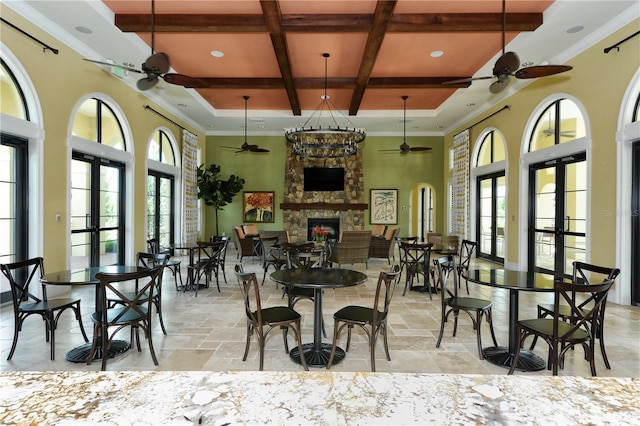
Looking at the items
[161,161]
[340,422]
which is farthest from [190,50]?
[340,422]

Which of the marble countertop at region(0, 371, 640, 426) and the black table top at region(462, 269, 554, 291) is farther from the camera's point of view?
the black table top at region(462, 269, 554, 291)

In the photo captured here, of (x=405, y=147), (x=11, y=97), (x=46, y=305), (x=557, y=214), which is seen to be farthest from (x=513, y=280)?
(x=405, y=147)

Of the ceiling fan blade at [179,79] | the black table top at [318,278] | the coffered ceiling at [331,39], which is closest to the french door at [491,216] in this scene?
the coffered ceiling at [331,39]

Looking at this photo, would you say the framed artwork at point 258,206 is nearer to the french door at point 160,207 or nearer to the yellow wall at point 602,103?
the french door at point 160,207

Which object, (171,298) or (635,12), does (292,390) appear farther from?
(635,12)

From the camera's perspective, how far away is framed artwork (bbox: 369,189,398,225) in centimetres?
1136

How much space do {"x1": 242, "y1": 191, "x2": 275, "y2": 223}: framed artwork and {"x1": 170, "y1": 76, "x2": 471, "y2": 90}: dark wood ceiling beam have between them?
4.54 meters

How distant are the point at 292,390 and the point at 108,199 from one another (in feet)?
23.3

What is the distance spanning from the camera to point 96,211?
621 centimetres

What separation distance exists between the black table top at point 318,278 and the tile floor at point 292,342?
2.33ft

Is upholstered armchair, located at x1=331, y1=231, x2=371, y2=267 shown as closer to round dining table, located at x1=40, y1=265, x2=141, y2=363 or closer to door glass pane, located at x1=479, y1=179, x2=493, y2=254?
door glass pane, located at x1=479, y1=179, x2=493, y2=254

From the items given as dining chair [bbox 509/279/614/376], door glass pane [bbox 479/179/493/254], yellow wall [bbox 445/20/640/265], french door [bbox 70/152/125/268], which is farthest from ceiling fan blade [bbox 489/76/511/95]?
french door [bbox 70/152/125/268]

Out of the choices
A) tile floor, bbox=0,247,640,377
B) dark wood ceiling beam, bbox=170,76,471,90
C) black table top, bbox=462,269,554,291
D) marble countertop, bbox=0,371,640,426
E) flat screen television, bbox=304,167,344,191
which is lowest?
tile floor, bbox=0,247,640,377

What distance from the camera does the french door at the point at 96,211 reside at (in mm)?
5762
